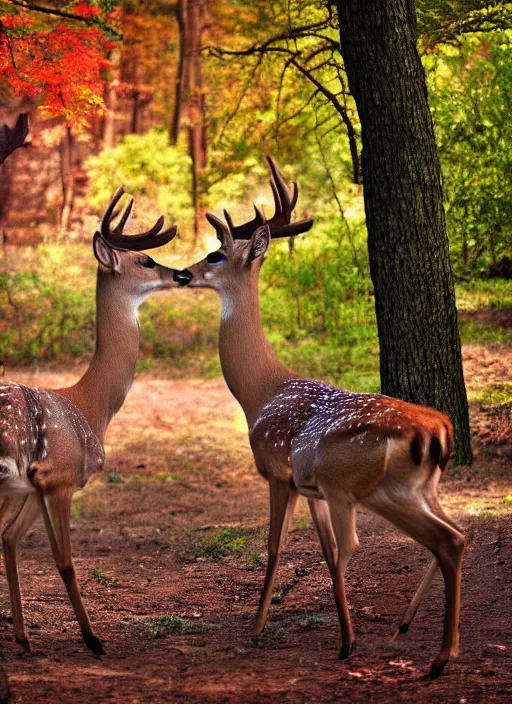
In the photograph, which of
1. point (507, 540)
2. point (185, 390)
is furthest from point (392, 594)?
point (185, 390)

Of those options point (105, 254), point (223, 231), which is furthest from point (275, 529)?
point (105, 254)

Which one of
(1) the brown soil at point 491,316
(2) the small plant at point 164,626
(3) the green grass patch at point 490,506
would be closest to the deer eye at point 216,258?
(2) the small plant at point 164,626

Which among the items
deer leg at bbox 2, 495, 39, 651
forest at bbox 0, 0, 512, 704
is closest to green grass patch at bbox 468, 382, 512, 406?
forest at bbox 0, 0, 512, 704

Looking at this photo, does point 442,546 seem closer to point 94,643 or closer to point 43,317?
point 94,643

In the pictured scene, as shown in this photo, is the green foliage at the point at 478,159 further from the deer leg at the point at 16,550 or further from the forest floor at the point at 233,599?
the deer leg at the point at 16,550

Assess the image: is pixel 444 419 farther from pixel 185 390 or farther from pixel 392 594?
pixel 185 390

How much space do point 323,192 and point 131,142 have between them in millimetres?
5085

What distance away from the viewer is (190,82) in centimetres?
2398

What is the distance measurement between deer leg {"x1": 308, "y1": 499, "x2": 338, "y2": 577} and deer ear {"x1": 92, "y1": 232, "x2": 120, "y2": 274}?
1688mm

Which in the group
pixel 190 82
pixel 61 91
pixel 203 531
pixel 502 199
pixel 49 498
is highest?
pixel 190 82

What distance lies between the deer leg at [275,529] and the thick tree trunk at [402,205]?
2870 millimetres

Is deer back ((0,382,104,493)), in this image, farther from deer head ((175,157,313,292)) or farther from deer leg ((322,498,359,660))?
deer leg ((322,498,359,660))

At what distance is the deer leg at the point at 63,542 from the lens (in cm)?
495

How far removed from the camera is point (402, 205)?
767 centimetres
